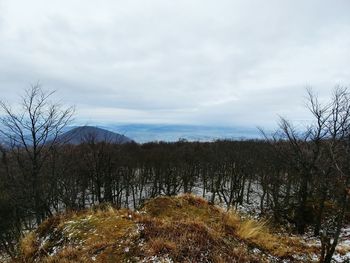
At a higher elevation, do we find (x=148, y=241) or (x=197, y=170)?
(x=148, y=241)

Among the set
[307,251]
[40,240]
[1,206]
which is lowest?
[1,206]

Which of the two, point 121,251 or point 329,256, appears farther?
point 329,256

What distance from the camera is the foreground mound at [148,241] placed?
618 centimetres

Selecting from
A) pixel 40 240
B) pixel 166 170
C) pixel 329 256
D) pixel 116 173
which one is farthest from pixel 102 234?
pixel 166 170

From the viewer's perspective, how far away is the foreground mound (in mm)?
6180

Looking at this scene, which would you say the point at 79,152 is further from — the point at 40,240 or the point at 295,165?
the point at 40,240

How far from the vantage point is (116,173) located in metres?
55.9

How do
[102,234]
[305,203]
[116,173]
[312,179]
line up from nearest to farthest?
[102,234]
[312,179]
[305,203]
[116,173]

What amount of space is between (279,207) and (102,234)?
24.1m

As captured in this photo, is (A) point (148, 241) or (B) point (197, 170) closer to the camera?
(A) point (148, 241)

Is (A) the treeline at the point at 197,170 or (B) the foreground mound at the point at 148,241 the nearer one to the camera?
(B) the foreground mound at the point at 148,241

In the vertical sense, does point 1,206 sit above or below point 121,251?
below

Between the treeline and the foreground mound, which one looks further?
the treeline

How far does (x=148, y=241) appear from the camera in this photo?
6.49 metres
